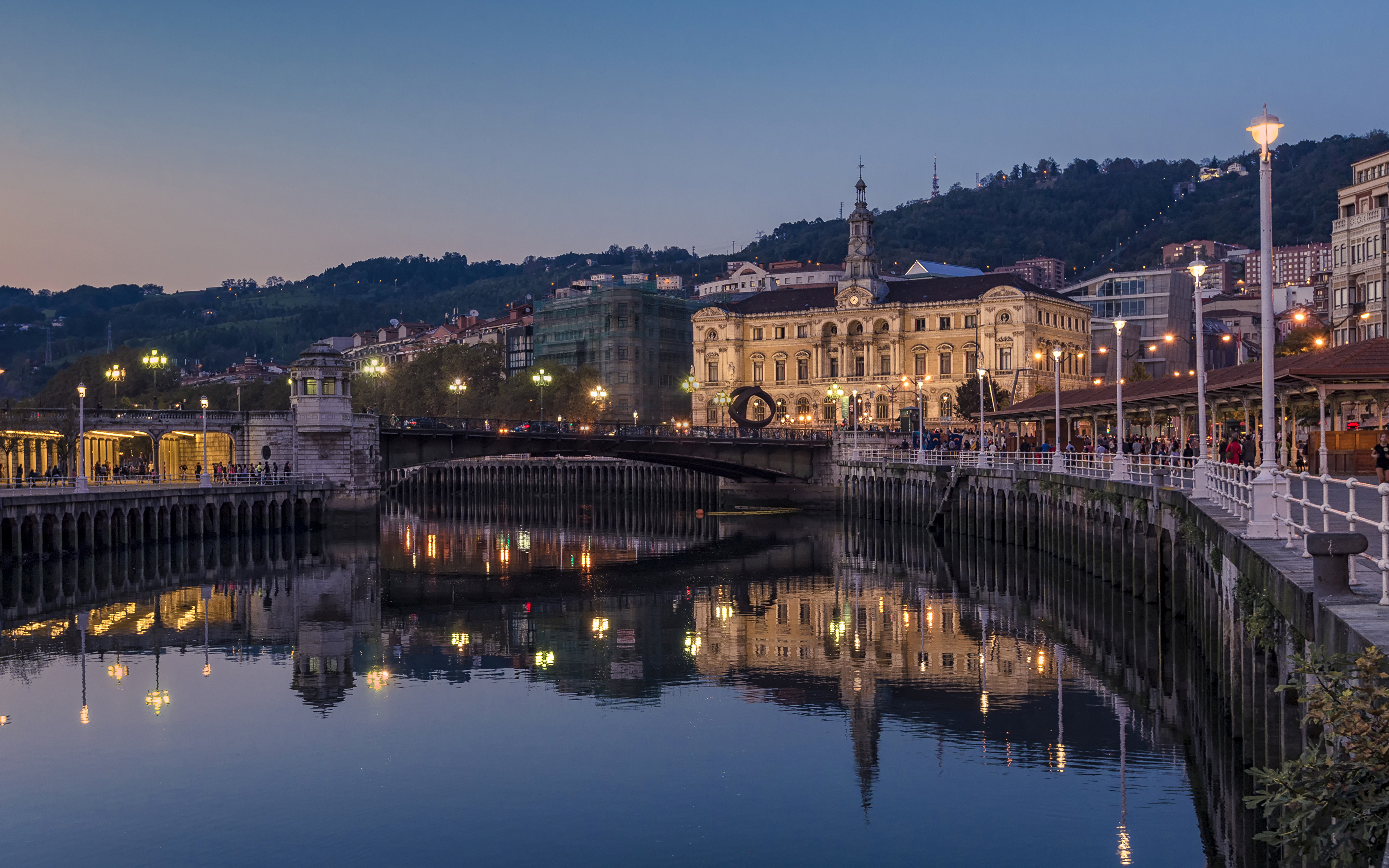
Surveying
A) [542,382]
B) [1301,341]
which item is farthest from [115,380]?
[1301,341]

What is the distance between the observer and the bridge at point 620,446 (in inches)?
3403

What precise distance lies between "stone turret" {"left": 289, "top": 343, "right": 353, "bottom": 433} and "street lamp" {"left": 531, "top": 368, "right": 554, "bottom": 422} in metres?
38.8

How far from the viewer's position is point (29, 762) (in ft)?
80.5

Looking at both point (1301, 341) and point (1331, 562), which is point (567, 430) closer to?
point (1301, 341)

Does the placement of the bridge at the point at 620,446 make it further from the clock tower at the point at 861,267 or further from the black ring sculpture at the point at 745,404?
the clock tower at the point at 861,267

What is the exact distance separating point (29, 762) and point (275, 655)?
40.6 feet

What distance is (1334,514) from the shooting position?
23688 millimetres

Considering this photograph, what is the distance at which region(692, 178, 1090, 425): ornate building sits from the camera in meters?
148

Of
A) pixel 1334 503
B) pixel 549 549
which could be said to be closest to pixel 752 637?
pixel 1334 503

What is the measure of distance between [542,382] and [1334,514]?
110m

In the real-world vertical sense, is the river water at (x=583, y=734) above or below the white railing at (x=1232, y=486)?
below

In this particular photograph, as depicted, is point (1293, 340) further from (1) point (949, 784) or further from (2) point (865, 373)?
(1) point (949, 784)

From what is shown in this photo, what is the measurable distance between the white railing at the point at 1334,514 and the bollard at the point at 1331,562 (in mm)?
234

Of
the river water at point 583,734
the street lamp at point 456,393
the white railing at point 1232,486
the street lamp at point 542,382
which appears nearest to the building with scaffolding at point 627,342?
the street lamp at point 456,393
